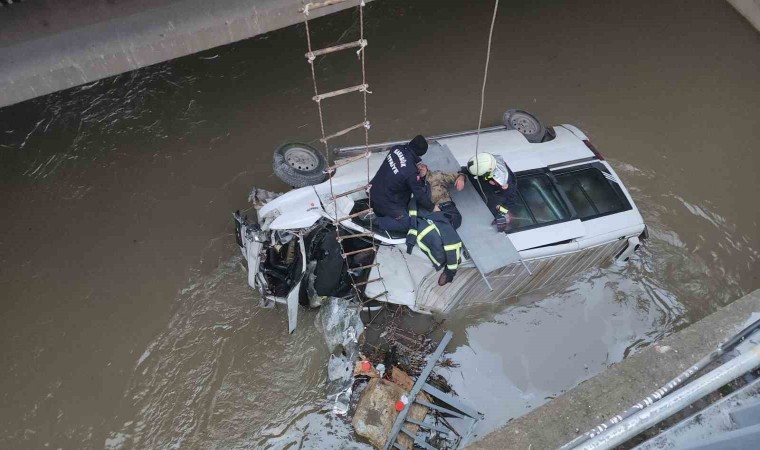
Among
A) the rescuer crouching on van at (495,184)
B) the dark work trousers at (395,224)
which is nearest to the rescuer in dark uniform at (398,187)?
the dark work trousers at (395,224)

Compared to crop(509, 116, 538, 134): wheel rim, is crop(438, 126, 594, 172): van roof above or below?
above

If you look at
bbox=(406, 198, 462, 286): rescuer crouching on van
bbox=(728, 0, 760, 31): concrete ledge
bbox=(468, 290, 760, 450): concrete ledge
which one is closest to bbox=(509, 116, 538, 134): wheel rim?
bbox=(406, 198, 462, 286): rescuer crouching on van

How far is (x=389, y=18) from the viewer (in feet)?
33.6

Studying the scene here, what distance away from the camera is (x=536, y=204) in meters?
6.21

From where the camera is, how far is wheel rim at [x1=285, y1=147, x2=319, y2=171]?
20.9 feet

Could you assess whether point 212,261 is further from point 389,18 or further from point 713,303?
point 713,303

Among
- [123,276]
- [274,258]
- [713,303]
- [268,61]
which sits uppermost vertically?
[268,61]

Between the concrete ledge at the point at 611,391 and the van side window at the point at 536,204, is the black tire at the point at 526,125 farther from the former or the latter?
the concrete ledge at the point at 611,391

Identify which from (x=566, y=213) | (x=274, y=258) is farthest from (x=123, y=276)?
(x=566, y=213)

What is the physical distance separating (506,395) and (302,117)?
5.20m

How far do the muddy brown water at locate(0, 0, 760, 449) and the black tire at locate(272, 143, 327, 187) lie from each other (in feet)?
4.62

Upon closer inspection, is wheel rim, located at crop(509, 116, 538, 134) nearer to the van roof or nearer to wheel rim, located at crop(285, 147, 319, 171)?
the van roof

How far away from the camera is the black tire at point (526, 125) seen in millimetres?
7594

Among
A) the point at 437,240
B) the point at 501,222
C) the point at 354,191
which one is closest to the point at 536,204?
the point at 501,222
